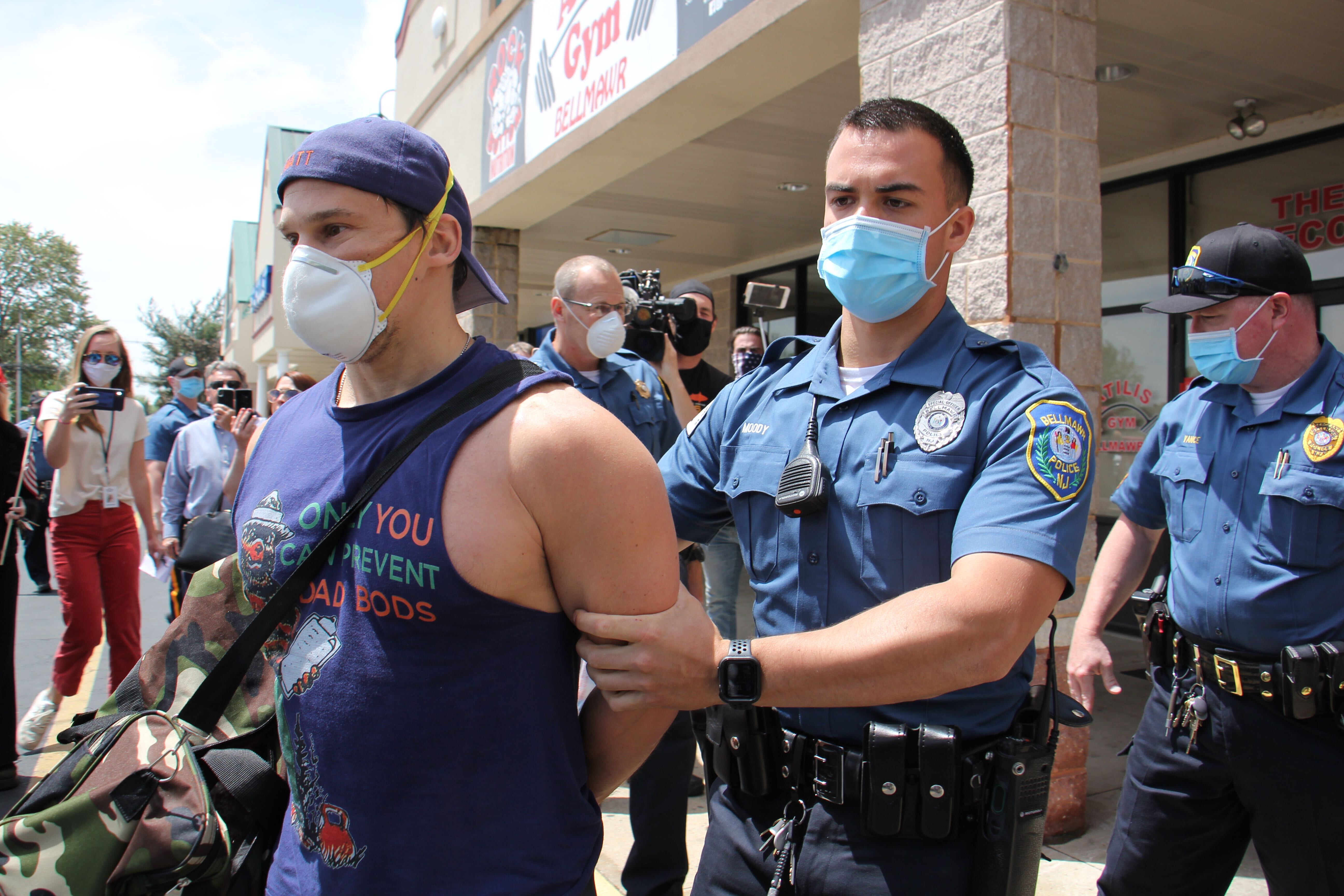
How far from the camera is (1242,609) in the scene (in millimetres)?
2338

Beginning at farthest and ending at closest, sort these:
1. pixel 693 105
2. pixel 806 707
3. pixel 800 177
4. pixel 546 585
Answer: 1. pixel 800 177
2. pixel 693 105
3. pixel 806 707
4. pixel 546 585

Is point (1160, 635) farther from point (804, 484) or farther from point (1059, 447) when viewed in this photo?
point (804, 484)

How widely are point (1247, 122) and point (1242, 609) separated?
4473 mm

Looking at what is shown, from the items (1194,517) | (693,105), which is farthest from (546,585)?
(693,105)

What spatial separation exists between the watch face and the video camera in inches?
107

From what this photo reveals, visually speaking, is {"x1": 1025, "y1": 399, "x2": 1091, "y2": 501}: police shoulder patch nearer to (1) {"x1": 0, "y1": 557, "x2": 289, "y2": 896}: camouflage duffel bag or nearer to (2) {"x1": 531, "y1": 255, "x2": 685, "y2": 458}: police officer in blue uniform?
(1) {"x1": 0, "y1": 557, "x2": 289, "y2": 896}: camouflage duffel bag

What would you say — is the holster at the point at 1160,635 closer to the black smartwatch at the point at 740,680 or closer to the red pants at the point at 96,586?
the black smartwatch at the point at 740,680

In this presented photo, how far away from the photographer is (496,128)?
8016 millimetres

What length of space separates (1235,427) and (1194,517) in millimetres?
288

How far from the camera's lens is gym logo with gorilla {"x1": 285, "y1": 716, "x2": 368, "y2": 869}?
4.20 feet

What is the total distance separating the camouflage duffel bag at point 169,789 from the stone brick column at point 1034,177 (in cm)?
260

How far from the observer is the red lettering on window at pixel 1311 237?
5414 millimetres

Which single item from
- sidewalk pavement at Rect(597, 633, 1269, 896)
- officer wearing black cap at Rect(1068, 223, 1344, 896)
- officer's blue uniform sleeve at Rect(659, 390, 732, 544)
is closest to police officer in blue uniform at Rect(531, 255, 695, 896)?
sidewalk pavement at Rect(597, 633, 1269, 896)

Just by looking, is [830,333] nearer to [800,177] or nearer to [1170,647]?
[1170,647]
